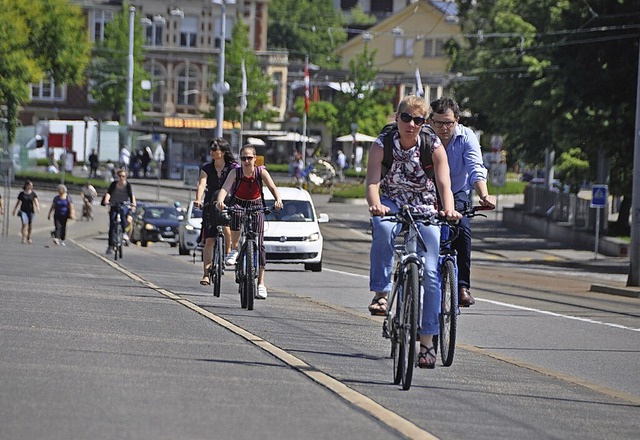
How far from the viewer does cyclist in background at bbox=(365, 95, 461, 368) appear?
9633 millimetres

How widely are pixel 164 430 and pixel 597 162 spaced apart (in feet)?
127

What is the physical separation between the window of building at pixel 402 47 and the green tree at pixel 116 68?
26.0m

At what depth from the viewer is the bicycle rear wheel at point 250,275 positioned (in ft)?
49.9

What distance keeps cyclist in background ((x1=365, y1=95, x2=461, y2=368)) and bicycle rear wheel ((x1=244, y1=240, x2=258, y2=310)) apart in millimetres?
5296

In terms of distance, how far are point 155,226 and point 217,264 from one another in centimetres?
2708

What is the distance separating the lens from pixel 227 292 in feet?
61.0

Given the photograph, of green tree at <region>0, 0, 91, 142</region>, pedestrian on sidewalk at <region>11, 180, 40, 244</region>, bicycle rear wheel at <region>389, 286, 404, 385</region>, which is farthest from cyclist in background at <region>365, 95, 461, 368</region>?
green tree at <region>0, 0, 91, 142</region>

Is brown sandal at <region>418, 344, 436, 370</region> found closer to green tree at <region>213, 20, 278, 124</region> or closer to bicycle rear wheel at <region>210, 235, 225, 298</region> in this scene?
bicycle rear wheel at <region>210, 235, 225, 298</region>

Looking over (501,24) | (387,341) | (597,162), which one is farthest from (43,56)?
(387,341)

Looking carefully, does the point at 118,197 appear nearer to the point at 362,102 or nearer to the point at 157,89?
the point at 362,102

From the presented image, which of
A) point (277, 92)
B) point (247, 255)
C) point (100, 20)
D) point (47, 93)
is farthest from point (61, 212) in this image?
point (277, 92)

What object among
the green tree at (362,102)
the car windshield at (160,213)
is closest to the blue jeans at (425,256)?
the car windshield at (160,213)

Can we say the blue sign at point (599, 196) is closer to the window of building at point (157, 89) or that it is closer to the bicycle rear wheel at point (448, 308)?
the bicycle rear wheel at point (448, 308)

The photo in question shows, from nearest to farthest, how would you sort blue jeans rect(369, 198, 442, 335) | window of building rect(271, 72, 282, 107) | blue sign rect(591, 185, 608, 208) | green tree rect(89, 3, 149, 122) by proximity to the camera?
blue jeans rect(369, 198, 442, 335) < blue sign rect(591, 185, 608, 208) < green tree rect(89, 3, 149, 122) < window of building rect(271, 72, 282, 107)
